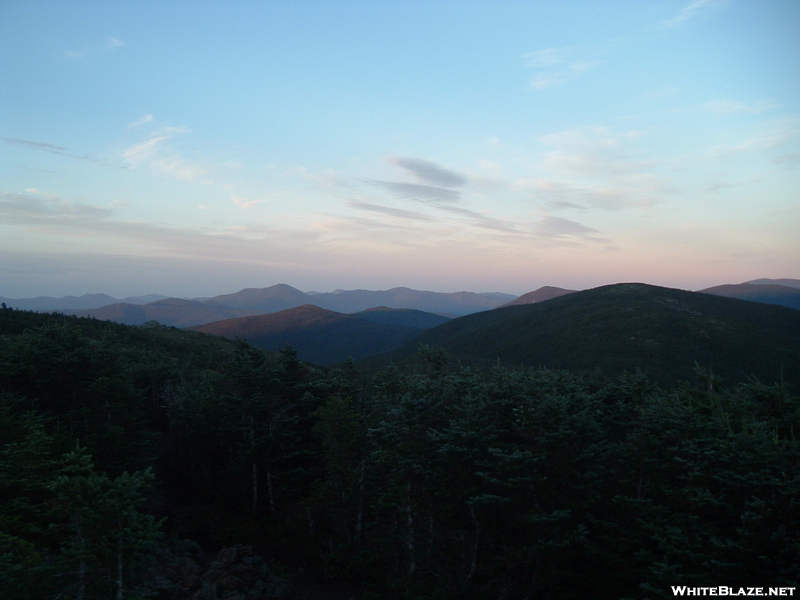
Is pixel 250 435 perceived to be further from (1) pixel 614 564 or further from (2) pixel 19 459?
(1) pixel 614 564

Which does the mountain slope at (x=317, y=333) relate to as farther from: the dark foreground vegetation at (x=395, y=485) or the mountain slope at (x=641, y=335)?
the dark foreground vegetation at (x=395, y=485)

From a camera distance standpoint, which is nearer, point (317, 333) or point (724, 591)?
point (724, 591)

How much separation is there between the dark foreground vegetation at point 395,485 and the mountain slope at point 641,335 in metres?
37.7

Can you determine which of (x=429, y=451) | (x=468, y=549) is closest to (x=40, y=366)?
(x=429, y=451)

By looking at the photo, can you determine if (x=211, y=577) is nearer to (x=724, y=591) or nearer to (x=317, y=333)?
(x=724, y=591)

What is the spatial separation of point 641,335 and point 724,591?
7779 cm

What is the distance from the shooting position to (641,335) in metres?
75.8

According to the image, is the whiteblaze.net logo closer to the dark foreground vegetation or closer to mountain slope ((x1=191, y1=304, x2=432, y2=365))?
the dark foreground vegetation

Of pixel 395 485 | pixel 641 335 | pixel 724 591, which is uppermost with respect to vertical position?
pixel 641 335

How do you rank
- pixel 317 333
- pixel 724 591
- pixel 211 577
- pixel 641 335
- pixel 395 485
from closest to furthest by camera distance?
pixel 724 591
pixel 395 485
pixel 211 577
pixel 641 335
pixel 317 333

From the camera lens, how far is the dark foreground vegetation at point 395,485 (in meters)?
7.89

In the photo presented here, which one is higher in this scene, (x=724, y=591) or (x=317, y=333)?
(x=724, y=591)

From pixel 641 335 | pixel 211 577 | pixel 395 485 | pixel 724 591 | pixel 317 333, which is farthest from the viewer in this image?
pixel 317 333

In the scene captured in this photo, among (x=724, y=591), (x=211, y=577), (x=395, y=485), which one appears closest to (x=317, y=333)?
(x=211, y=577)
